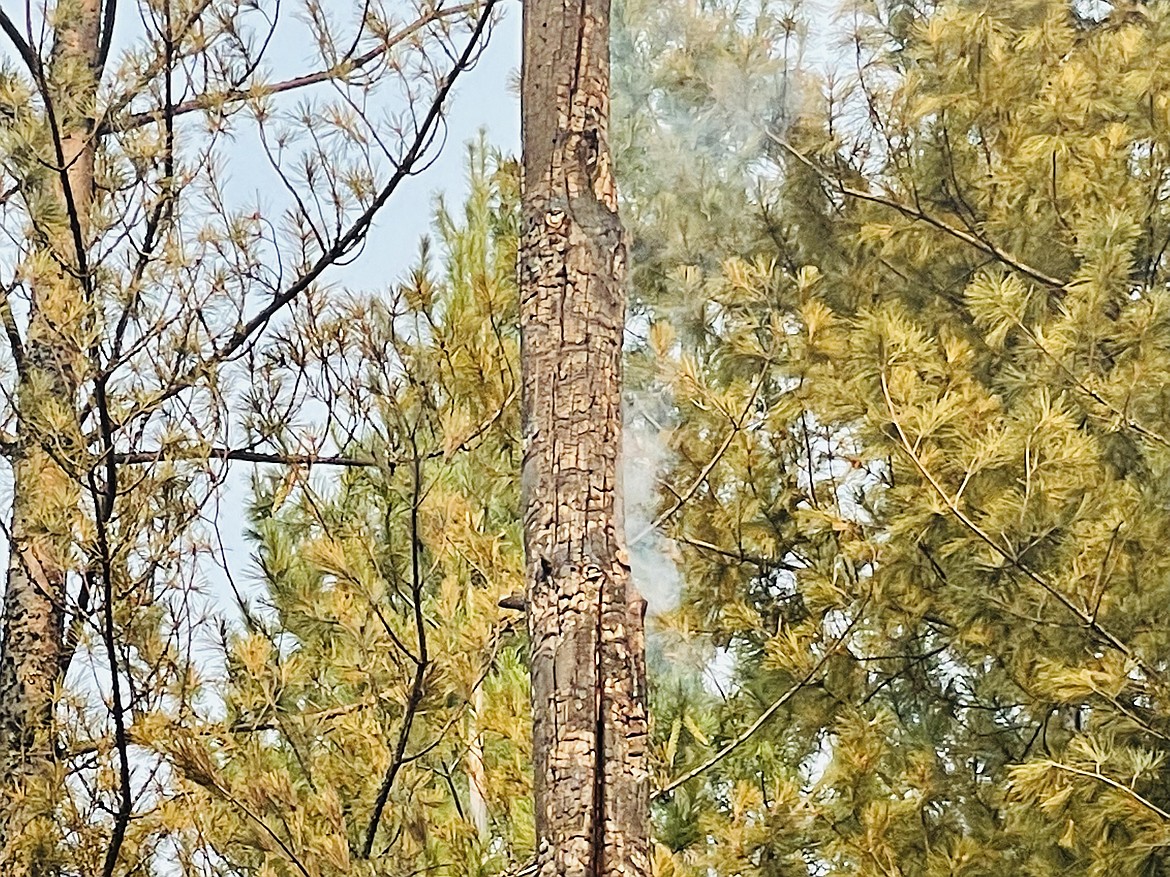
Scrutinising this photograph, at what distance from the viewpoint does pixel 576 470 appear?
53.5 inches

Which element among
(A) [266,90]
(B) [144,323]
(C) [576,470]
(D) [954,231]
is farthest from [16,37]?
(D) [954,231]

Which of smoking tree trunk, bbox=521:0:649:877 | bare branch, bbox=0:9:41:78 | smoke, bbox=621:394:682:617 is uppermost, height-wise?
bare branch, bbox=0:9:41:78

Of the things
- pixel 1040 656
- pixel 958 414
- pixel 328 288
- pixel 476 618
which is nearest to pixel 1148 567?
pixel 1040 656

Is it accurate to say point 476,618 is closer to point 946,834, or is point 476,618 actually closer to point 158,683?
point 158,683

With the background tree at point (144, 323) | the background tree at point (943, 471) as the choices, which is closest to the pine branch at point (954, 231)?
the background tree at point (943, 471)

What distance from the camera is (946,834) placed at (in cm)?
213

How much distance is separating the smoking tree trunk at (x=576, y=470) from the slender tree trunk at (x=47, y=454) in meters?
0.50

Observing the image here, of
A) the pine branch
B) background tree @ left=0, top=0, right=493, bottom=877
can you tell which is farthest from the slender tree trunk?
the pine branch

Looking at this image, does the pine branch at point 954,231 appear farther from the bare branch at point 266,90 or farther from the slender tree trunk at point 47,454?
the slender tree trunk at point 47,454

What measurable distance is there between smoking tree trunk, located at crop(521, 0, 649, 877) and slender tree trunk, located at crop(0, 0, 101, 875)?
1.64ft

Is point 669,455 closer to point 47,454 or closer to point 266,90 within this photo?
point 266,90

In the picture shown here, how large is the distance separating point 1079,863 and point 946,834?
0.71ft

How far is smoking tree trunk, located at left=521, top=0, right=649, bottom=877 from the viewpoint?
4.13 ft

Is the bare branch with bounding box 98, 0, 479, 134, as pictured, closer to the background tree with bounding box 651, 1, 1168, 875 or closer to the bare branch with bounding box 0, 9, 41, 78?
the bare branch with bounding box 0, 9, 41, 78
